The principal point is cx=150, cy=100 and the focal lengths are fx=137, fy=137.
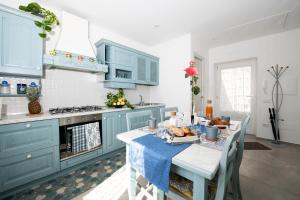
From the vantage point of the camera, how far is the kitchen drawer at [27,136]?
57.6 inches

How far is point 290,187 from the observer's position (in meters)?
1.69

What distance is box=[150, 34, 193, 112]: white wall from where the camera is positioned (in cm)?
332

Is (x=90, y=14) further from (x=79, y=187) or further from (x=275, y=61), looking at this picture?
(x=275, y=61)

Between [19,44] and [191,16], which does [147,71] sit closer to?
[191,16]

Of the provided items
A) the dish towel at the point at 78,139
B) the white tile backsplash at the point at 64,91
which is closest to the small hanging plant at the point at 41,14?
the white tile backsplash at the point at 64,91

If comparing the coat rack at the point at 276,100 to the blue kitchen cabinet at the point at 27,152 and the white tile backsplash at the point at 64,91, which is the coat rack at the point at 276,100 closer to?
the white tile backsplash at the point at 64,91

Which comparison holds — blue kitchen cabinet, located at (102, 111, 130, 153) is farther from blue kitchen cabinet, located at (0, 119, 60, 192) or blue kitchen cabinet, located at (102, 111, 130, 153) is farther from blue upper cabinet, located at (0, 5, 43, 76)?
blue upper cabinet, located at (0, 5, 43, 76)

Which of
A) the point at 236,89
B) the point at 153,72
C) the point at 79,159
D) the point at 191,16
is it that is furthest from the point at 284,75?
the point at 79,159

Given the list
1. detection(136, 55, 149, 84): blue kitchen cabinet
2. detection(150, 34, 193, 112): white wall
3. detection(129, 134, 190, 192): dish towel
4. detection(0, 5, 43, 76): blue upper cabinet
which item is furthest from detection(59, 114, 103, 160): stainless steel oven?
detection(150, 34, 193, 112): white wall

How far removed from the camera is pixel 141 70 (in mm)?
3436

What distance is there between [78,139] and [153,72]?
250cm

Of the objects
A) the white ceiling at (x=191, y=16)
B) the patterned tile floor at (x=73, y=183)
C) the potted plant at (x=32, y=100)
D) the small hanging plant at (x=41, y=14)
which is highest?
the white ceiling at (x=191, y=16)

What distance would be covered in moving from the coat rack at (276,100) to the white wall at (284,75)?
0.08 meters

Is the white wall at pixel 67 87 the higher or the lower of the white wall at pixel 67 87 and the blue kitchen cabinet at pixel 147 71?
the lower
